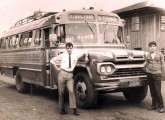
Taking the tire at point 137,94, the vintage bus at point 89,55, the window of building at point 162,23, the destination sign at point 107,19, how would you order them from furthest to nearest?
the window of building at point 162,23
the destination sign at point 107,19
the tire at point 137,94
the vintage bus at point 89,55

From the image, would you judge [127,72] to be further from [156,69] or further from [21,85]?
[21,85]

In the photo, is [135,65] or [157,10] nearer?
[135,65]

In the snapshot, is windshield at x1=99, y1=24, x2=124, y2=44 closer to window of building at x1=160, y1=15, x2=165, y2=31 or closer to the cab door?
the cab door

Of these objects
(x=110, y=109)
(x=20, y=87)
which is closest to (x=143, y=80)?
(x=110, y=109)

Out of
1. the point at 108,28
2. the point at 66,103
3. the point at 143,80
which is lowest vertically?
the point at 66,103

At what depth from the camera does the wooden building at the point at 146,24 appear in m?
23.8

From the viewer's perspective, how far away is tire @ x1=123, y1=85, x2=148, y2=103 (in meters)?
8.67

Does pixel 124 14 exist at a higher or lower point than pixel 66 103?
higher

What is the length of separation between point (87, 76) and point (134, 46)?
1851 centimetres

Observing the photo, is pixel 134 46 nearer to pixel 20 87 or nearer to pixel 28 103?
pixel 20 87

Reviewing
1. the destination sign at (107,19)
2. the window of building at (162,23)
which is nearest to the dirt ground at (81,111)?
the destination sign at (107,19)

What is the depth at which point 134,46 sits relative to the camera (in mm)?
25625

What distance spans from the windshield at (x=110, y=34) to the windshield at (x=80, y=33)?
11.1 inches

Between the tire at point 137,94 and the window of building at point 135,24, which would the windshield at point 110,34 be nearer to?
the tire at point 137,94
